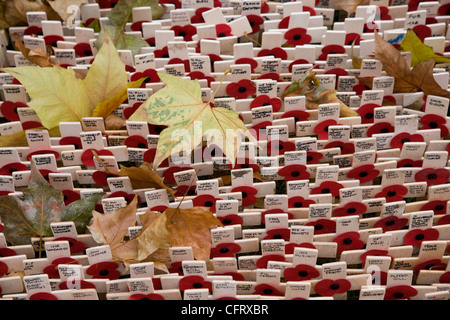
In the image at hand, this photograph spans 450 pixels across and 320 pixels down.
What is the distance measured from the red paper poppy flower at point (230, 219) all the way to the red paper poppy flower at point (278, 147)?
169 mm

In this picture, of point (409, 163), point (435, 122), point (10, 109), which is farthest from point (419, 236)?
point (10, 109)

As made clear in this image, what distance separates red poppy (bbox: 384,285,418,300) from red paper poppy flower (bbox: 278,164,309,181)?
1.00 feet

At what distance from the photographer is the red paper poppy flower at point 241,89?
4.08 feet

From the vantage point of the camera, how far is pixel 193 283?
3.54ft

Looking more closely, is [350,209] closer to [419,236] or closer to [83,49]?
[419,236]

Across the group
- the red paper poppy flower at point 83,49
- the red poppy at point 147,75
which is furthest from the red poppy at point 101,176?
the red paper poppy flower at point 83,49

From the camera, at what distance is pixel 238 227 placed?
115cm

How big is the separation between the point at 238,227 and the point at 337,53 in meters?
0.51

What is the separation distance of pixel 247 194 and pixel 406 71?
1.60 feet

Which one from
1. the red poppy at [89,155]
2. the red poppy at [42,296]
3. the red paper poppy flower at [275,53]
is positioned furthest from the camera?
the red paper poppy flower at [275,53]

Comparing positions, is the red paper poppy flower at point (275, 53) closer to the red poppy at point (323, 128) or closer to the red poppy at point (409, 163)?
the red poppy at point (323, 128)

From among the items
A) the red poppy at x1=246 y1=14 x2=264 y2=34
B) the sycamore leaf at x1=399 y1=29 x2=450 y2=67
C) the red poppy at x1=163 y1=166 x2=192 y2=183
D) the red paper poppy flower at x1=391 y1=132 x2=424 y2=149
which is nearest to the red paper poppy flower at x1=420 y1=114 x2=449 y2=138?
the red paper poppy flower at x1=391 y1=132 x2=424 y2=149

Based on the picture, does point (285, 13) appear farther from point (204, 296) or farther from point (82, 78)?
point (204, 296)
